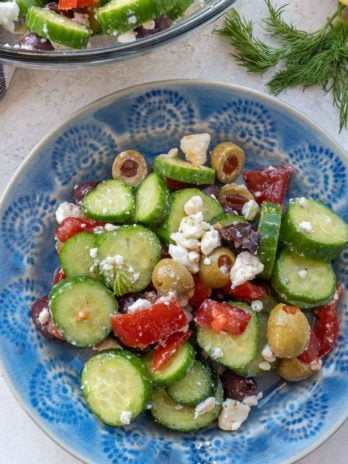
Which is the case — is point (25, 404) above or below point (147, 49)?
below

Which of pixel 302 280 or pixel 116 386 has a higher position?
pixel 302 280

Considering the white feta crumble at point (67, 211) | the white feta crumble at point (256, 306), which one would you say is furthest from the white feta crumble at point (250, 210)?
the white feta crumble at point (67, 211)

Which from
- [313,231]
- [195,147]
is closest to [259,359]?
[313,231]

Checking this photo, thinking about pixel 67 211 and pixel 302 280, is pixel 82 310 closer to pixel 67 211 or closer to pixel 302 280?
pixel 67 211

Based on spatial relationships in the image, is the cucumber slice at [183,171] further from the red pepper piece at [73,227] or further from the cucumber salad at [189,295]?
the red pepper piece at [73,227]

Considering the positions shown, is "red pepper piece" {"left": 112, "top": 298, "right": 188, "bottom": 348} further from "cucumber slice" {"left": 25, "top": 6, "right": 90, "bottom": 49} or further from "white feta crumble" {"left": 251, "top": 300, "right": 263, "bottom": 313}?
"cucumber slice" {"left": 25, "top": 6, "right": 90, "bottom": 49}

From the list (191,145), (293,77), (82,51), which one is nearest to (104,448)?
(191,145)

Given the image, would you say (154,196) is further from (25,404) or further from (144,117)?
(25,404)
